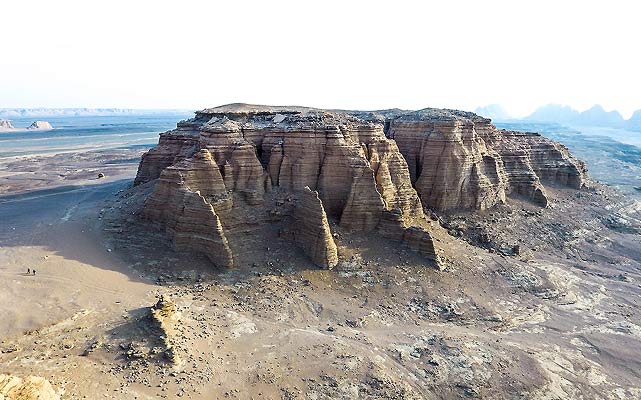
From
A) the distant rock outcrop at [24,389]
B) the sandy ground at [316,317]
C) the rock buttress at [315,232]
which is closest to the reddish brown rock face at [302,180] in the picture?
the rock buttress at [315,232]

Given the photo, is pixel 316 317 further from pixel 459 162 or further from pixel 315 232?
pixel 459 162

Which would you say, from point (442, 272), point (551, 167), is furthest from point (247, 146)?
point (551, 167)

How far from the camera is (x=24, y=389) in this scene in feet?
49.8

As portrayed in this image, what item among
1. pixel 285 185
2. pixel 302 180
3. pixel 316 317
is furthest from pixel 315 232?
pixel 316 317

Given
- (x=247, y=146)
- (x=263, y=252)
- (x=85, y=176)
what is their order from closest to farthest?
(x=263, y=252) < (x=247, y=146) < (x=85, y=176)

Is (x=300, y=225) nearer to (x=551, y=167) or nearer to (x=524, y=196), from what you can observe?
(x=524, y=196)

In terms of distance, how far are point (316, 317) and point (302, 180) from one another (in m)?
11.3

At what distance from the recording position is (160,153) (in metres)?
41.1

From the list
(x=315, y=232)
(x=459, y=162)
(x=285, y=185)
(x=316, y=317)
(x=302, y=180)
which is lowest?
(x=316, y=317)

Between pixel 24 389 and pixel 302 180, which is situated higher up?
pixel 302 180

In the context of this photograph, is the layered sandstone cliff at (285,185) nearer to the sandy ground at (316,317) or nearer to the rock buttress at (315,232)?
the rock buttress at (315,232)

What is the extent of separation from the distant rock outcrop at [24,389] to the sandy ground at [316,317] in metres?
1.96

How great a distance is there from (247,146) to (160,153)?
1353 cm

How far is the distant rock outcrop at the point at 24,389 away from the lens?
14.4 metres
